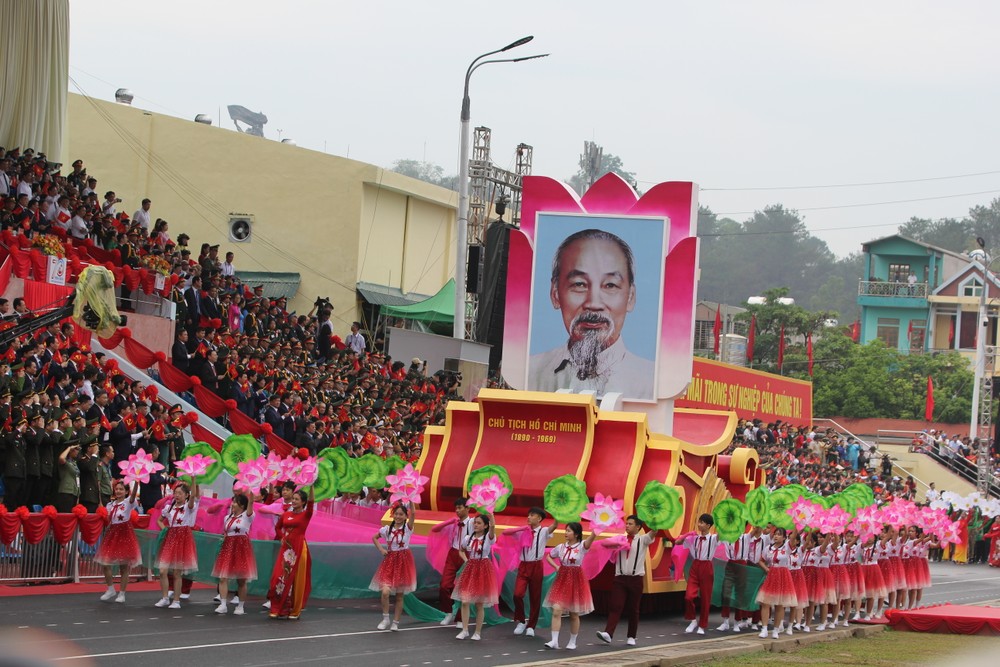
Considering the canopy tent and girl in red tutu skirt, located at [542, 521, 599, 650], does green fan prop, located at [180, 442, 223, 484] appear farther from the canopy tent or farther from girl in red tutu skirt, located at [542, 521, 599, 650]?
the canopy tent

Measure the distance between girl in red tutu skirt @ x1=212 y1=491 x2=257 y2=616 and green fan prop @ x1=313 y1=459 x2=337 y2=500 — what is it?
1.97 metres

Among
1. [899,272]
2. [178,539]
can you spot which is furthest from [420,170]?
[178,539]

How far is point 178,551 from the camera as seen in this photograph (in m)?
17.1

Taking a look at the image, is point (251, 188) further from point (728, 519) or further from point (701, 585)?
point (701, 585)

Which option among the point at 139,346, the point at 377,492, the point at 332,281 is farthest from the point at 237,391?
the point at 332,281

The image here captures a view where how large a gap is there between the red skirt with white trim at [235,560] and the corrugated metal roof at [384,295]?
81.7 ft

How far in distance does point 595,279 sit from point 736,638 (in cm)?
644

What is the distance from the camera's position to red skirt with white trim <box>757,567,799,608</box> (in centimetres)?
1964

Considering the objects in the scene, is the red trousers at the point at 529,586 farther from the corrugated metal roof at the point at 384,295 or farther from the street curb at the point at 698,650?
the corrugated metal roof at the point at 384,295

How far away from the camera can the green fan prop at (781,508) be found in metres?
20.4

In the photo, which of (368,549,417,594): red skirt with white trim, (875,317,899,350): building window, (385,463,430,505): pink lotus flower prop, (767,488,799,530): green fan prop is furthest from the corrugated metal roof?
(875,317,899,350): building window

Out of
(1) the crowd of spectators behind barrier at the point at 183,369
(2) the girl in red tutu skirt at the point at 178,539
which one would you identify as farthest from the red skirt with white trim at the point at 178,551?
Answer: (1) the crowd of spectators behind barrier at the point at 183,369

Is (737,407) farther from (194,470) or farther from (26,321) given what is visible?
(26,321)

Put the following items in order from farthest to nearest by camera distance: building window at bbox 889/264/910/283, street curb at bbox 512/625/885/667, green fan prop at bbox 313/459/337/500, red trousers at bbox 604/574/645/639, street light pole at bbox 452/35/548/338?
1. building window at bbox 889/264/910/283
2. street light pole at bbox 452/35/548/338
3. green fan prop at bbox 313/459/337/500
4. red trousers at bbox 604/574/645/639
5. street curb at bbox 512/625/885/667
